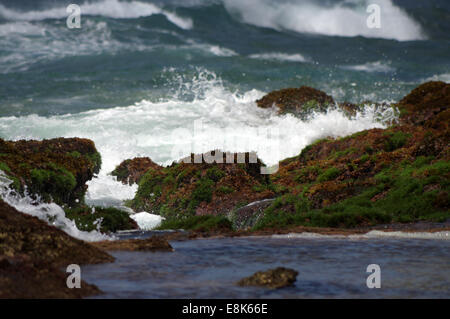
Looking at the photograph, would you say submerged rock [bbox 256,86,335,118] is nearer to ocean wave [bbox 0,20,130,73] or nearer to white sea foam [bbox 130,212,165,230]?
white sea foam [bbox 130,212,165,230]

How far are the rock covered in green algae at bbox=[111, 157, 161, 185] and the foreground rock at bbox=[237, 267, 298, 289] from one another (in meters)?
15.8

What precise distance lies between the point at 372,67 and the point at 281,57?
658 centimetres

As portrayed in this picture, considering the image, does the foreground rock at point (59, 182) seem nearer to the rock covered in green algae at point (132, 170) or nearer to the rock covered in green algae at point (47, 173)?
the rock covered in green algae at point (47, 173)

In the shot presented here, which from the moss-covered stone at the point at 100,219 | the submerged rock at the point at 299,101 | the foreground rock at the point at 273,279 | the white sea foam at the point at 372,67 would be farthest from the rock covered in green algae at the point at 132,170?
the white sea foam at the point at 372,67

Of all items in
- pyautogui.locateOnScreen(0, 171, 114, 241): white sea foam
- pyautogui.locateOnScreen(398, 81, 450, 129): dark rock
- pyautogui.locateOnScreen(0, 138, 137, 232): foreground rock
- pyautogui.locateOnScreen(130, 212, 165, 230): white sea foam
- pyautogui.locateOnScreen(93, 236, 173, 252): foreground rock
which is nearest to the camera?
pyautogui.locateOnScreen(93, 236, 173, 252): foreground rock

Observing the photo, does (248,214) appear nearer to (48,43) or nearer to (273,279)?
(273,279)

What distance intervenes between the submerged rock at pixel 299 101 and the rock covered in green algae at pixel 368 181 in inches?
346

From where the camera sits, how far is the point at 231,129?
3186 cm

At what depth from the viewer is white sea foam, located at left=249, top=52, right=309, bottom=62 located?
5094 cm

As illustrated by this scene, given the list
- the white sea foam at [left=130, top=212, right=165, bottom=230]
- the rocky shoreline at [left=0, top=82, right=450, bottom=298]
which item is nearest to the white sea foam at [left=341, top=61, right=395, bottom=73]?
the rocky shoreline at [left=0, top=82, right=450, bottom=298]

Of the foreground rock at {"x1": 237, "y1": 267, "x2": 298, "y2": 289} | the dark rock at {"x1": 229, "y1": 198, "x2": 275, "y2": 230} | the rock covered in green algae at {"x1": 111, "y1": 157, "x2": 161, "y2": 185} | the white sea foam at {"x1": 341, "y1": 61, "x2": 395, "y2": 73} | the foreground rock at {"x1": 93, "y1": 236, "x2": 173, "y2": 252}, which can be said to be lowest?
the foreground rock at {"x1": 237, "y1": 267, "x2": 298, "y2": 289}

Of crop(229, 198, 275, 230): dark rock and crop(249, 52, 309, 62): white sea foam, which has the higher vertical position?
crop(249, 52, 309, 62): white sea foam
